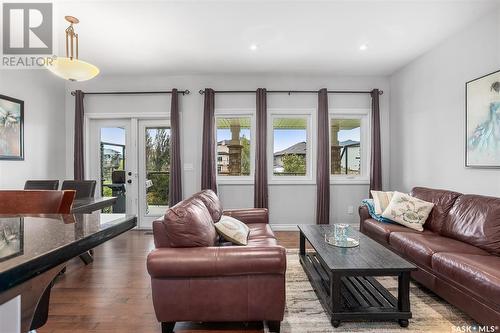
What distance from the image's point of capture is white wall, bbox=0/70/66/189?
369 centimetres

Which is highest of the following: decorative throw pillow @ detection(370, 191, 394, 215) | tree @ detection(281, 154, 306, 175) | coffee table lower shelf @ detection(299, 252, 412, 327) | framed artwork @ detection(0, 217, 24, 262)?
tree @ detection(281, 154, 306, 175)

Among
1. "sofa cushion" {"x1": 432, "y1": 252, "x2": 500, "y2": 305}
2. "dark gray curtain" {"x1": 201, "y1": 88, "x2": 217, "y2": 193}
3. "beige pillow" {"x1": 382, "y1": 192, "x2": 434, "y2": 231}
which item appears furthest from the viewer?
"dark gray curtain" {"x1": 201, "y1": 88, "x2": 217, "y2": 193}

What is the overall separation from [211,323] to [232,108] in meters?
3.52

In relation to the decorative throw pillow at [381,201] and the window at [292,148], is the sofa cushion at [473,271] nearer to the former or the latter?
the decorative throw pillow at [381,201]

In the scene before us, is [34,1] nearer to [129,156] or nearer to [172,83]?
[172,83]

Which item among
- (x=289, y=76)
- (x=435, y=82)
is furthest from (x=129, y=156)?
(x=435, y=82)

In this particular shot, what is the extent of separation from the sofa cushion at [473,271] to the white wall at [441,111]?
118cm

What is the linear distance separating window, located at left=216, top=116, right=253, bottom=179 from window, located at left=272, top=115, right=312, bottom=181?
0.50m

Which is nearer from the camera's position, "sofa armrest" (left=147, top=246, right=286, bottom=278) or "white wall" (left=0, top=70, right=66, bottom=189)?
"sofa armrest" (left=147, top=246, right=286, bottom=278)

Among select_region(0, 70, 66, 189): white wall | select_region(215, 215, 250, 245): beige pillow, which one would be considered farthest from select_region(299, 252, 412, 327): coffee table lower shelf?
select_region(0, 70, 66, 189): white wall

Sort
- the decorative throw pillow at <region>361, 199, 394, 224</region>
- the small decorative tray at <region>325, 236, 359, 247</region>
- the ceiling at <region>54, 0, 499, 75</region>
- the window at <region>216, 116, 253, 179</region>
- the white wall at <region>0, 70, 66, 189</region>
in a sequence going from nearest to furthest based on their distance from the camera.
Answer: the small decorative tray at <region>325, 236, 359, 247</region>
the ceiling at <region>54, 0, 499, 75</region>
the decorative throw pillow at <region>361, 199, 394, 224</region>
the white wall at <region>0, 70, 66, 189</region>
the window at <region>216, 116, 253, 179</region>

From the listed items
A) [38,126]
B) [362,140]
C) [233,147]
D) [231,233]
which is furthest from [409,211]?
[38,126]

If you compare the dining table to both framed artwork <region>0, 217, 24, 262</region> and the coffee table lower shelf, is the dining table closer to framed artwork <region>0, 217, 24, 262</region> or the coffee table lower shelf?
framed artwork <region>0, 217, 24, 262</region>

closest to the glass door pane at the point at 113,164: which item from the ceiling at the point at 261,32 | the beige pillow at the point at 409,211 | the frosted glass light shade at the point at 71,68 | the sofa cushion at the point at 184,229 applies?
the ceiling at the point at 261,32
